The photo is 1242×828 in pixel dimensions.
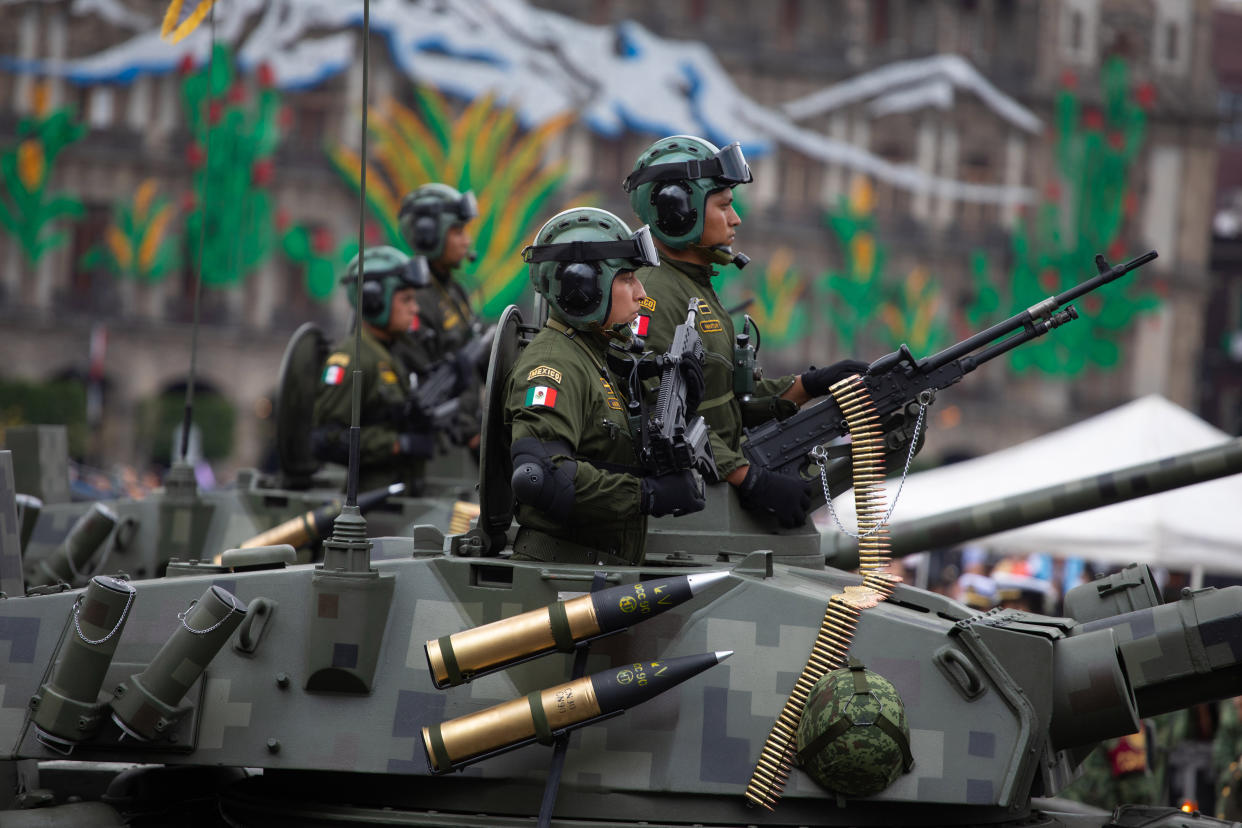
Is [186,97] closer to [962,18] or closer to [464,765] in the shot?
[962,18]

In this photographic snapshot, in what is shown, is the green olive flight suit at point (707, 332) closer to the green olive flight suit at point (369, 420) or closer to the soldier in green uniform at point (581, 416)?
the soldier in green uniform at point (581, 416)

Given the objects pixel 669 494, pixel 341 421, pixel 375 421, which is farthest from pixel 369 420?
pixel 669 494

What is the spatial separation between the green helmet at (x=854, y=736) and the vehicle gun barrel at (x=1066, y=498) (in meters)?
3.02

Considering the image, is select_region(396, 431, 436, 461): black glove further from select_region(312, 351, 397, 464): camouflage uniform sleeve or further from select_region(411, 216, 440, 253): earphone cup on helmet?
select_region(411, 216, 440, 253): earphone cup on helmet

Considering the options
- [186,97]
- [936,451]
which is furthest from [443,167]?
[936,451]

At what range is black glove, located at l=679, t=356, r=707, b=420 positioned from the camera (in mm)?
7480

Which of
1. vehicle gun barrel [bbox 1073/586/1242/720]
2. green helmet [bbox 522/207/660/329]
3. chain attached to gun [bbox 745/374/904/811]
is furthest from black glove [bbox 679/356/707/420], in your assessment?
vehicle gun barrel [bbox 1073/586/1242/720]

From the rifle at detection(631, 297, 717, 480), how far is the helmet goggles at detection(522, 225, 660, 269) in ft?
1.52

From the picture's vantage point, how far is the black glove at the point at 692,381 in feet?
24.5

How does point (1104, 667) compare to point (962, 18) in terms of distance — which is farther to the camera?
point (962, 18)

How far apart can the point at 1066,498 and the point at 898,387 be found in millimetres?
1680

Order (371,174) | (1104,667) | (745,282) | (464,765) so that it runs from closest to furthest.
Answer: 1. (464,765)
2. (1104,667)
3. (371,174)
4. (745,282)

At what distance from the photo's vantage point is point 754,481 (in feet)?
27.0

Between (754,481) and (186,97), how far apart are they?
43.9 meters
